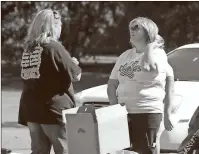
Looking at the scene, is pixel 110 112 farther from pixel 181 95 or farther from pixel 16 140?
pixel 16 140

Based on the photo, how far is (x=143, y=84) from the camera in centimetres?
483

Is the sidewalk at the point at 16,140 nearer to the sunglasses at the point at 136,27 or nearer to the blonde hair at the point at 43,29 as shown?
Answer: the blonde hair at the point at 43,29

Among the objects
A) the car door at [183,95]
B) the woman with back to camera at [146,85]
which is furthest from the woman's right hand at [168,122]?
the car door at [183,95]

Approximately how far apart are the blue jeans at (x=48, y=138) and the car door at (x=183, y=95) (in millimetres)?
1766

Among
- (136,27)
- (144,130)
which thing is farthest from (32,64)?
(144,130)

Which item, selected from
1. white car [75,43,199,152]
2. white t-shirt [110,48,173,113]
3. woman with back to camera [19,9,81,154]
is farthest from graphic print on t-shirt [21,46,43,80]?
white car [75,43,199,152]

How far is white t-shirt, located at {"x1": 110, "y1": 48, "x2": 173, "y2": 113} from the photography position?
4.81 metres

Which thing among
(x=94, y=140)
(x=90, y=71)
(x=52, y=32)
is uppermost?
(x=52, y=32)

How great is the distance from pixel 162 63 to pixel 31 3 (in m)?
13.3

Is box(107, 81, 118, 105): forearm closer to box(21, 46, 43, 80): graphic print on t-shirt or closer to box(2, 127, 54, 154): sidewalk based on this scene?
box(21, 46, 43, 80): graphic print on t-shirt

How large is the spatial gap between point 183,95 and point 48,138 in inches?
86.6

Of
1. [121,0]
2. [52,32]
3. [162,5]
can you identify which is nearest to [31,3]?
[121,0]

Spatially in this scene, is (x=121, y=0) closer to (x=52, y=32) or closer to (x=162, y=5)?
(x=162, y=5)

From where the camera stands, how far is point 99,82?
1738 cm
